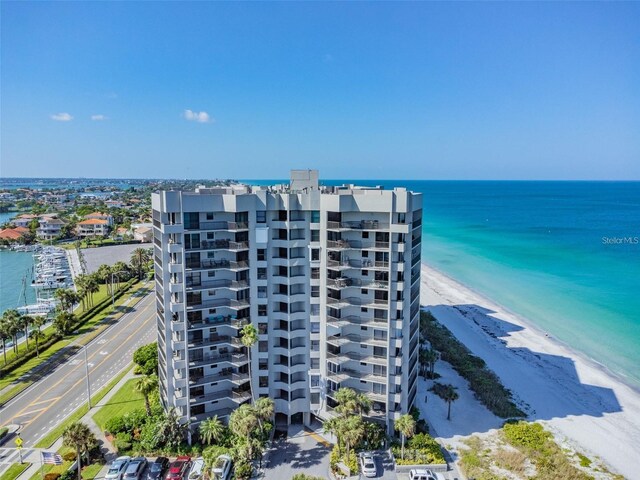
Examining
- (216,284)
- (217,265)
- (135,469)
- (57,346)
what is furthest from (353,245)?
(57,346)

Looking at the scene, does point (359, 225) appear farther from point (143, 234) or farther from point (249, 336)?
point (143, 234)

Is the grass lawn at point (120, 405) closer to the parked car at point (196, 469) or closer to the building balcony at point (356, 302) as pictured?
the parked car at point (196, 469)

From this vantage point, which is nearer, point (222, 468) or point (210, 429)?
point (222, 468)

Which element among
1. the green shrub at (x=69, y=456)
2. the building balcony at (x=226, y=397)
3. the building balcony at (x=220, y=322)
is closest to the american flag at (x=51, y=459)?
the green shrub at (x=69, y=456)

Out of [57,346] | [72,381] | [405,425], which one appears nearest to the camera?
[405,425]

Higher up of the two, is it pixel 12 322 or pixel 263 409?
pixel 12 322

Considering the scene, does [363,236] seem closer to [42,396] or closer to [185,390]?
[185,390]

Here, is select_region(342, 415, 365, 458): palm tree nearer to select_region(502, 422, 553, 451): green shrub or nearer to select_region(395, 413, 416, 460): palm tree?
select_region(395, 413, 416, 460): palm tree
